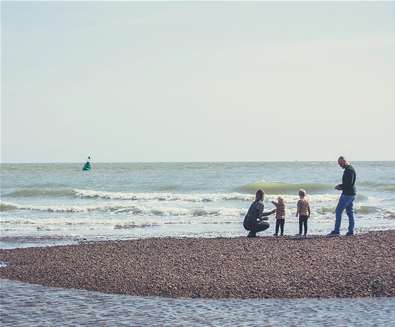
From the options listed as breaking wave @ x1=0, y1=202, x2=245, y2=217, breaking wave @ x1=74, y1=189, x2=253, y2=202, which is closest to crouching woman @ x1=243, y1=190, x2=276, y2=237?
breaking wave @ x1=0, y1=202, x2=245, y2=217

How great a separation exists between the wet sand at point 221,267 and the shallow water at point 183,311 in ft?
1.83

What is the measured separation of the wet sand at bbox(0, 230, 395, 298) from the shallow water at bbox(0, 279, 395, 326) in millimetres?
559

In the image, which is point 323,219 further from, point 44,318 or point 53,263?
point 44,318

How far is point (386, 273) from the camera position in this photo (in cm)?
1361

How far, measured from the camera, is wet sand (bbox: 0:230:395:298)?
1290cm

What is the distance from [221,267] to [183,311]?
3.58 m

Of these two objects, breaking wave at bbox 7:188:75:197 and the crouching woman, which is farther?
breaking wave at bbox 7:188:75:197

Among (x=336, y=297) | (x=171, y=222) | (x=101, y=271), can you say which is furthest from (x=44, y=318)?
(x=171, y=222)

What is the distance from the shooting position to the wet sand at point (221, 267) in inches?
508

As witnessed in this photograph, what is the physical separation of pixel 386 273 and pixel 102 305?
5.63m

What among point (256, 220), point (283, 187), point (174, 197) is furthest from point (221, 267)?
point (283, 187)

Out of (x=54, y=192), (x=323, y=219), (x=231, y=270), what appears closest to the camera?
(x=231, y=270)

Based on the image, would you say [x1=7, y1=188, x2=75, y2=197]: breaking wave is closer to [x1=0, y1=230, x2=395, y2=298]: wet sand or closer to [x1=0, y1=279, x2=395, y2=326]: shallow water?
[x1=0, y1=230, x2=395, y2=298]: wet sand

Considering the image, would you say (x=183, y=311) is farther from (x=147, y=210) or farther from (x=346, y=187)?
(x=147, y=210)
